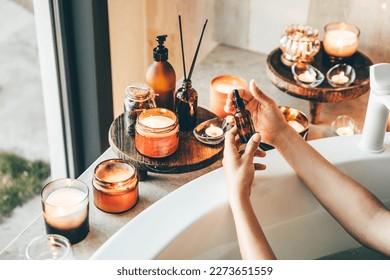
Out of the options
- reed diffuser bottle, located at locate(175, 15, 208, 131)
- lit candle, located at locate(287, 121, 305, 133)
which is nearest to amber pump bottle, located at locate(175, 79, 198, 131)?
reed diffuser bottle, located at locate(175, 15, 208, 131)

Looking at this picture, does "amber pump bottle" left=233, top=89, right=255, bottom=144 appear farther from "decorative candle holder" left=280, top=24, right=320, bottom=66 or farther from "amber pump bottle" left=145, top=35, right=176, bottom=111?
"decorative candle holder" left=280, top=24, right=320, bottom=66

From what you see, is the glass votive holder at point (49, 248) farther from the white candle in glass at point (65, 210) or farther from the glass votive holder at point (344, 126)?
the glass votive holder at point (344, 126)

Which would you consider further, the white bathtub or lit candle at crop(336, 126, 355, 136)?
lit candle at crop(336, 126, 355, 136)

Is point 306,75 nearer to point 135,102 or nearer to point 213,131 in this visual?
point 213,131

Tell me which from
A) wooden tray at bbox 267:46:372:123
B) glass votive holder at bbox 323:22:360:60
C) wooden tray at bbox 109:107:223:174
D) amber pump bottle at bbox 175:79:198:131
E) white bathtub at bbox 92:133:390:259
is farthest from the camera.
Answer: glass votive holder at bbox 323:22:360:60

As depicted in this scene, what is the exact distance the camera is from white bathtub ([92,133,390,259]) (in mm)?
1079

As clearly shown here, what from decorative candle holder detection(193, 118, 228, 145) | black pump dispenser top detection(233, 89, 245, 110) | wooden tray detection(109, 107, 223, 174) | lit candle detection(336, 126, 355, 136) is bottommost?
lit candle detection(336, 126, 355, 136)

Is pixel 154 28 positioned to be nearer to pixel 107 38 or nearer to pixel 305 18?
pixel 107 38

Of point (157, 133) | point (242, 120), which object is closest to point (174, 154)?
point (157, 133)

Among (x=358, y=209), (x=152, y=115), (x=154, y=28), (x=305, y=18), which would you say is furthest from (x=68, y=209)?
(x=305, y=18)

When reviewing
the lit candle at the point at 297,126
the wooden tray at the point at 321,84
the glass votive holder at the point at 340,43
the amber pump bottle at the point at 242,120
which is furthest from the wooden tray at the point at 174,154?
the glass votive holder at the point at 340,43

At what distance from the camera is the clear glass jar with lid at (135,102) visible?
1360 millimetres

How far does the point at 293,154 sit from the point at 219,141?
0.19 m

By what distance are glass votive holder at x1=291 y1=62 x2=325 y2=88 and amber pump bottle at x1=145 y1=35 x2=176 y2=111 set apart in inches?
17.4
